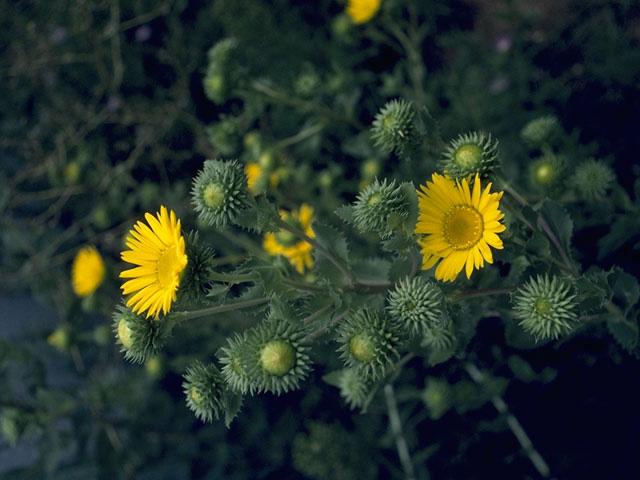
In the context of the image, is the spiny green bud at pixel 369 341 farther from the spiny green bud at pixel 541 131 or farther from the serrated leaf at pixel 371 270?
the spiny green bud at pixel 541 131

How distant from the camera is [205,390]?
1372 millimetres

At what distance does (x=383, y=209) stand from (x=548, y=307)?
431 mm

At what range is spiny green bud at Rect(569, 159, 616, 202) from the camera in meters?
1.87

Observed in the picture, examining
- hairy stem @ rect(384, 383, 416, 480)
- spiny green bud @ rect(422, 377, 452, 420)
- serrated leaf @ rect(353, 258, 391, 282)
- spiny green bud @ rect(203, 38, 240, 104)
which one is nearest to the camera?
serrated leaf @ rect(353, 258, 391, 282)

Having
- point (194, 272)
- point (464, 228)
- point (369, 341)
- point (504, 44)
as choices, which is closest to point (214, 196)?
point (194, 272)

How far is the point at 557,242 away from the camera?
5.08ft

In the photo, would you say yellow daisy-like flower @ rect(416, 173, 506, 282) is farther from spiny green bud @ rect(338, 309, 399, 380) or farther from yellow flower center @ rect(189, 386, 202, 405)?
yellow flower center @ rect(189, 386, 202, 405)

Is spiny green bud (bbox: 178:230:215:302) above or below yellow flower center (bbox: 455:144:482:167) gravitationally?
below

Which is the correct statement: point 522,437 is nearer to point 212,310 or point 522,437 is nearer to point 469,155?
point 469,155

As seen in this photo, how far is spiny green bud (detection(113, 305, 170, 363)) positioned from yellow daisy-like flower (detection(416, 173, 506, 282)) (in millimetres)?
666

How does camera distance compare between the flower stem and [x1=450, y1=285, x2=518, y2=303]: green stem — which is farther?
the flower stem

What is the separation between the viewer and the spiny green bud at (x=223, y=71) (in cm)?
220

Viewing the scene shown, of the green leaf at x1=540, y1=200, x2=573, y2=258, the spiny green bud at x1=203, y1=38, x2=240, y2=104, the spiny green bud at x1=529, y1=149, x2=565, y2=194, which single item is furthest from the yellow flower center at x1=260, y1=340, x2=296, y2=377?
the spiny green bud at x1=203, y1=38, x2=240, y2=104

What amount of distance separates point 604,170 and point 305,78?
1.19 m
